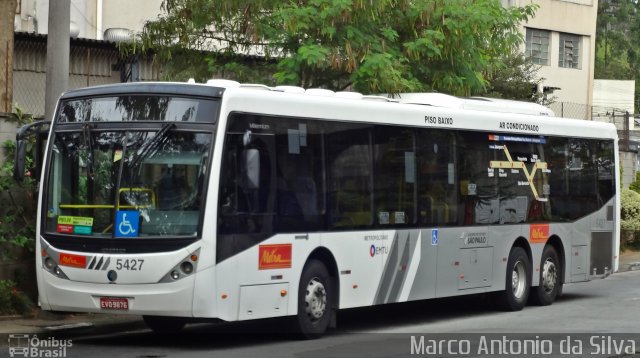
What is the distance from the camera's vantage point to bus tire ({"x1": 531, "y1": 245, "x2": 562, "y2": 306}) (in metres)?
20.2

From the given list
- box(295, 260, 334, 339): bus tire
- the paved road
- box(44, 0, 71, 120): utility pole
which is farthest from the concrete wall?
box(295, 260, 334, 339): bus tire

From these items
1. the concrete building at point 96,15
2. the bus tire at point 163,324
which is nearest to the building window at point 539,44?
the concrete building at point 96,15

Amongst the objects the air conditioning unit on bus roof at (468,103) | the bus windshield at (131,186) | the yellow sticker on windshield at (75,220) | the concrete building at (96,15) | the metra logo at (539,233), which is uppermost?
the concrete building at (96,15)

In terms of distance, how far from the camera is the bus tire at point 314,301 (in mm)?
14422

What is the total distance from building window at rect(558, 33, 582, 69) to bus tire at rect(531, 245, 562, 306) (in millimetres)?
32767

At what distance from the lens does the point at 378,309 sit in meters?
19.7

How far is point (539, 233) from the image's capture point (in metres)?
19.9

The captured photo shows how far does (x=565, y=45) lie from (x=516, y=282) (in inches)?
1359

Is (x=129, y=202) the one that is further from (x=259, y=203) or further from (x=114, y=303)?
(x=259, y=203)

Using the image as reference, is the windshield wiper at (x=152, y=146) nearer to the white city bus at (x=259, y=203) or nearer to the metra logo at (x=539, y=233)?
the white city bus at (x=259, y=203)

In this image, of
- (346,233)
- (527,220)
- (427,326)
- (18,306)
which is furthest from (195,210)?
(527,220)

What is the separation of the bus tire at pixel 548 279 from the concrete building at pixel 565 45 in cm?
2999

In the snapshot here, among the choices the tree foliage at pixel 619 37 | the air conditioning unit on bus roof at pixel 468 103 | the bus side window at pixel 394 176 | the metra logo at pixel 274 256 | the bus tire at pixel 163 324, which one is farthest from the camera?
the tree foliage at pixel 619 37

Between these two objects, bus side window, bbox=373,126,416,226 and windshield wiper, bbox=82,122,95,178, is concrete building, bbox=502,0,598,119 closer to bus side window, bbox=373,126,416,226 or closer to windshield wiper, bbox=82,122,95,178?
bus side window, bbox=373,126,416,226
